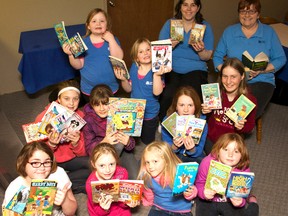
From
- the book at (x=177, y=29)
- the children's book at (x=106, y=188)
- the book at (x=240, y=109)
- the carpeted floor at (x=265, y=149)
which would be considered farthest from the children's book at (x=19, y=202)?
the book at (x=177, y=29)

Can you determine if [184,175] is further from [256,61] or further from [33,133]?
[256,61]

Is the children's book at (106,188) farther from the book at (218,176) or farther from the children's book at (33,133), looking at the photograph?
the children's book at (33,133)

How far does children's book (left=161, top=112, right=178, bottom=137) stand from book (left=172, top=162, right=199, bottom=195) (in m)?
0.79

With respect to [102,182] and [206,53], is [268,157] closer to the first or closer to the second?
[206,53]

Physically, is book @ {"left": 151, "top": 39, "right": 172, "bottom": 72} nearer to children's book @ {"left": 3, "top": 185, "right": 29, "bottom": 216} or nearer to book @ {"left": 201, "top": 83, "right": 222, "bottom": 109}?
book @ {"left": 201, "top": 83, "right": 222, "bottom": 109}

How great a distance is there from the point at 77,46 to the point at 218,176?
75.4 inches

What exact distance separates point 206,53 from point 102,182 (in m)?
2.08

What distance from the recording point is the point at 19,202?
2182mm

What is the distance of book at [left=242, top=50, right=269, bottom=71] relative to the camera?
350 cm

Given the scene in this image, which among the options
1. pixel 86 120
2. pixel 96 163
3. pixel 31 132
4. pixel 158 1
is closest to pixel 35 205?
pixel 96 163

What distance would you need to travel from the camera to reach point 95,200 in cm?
237

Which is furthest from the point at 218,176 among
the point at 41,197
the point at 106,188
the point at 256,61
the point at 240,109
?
the point at 256,61

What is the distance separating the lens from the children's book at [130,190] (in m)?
2.31

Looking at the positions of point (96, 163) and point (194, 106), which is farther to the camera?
point (194, 106)
